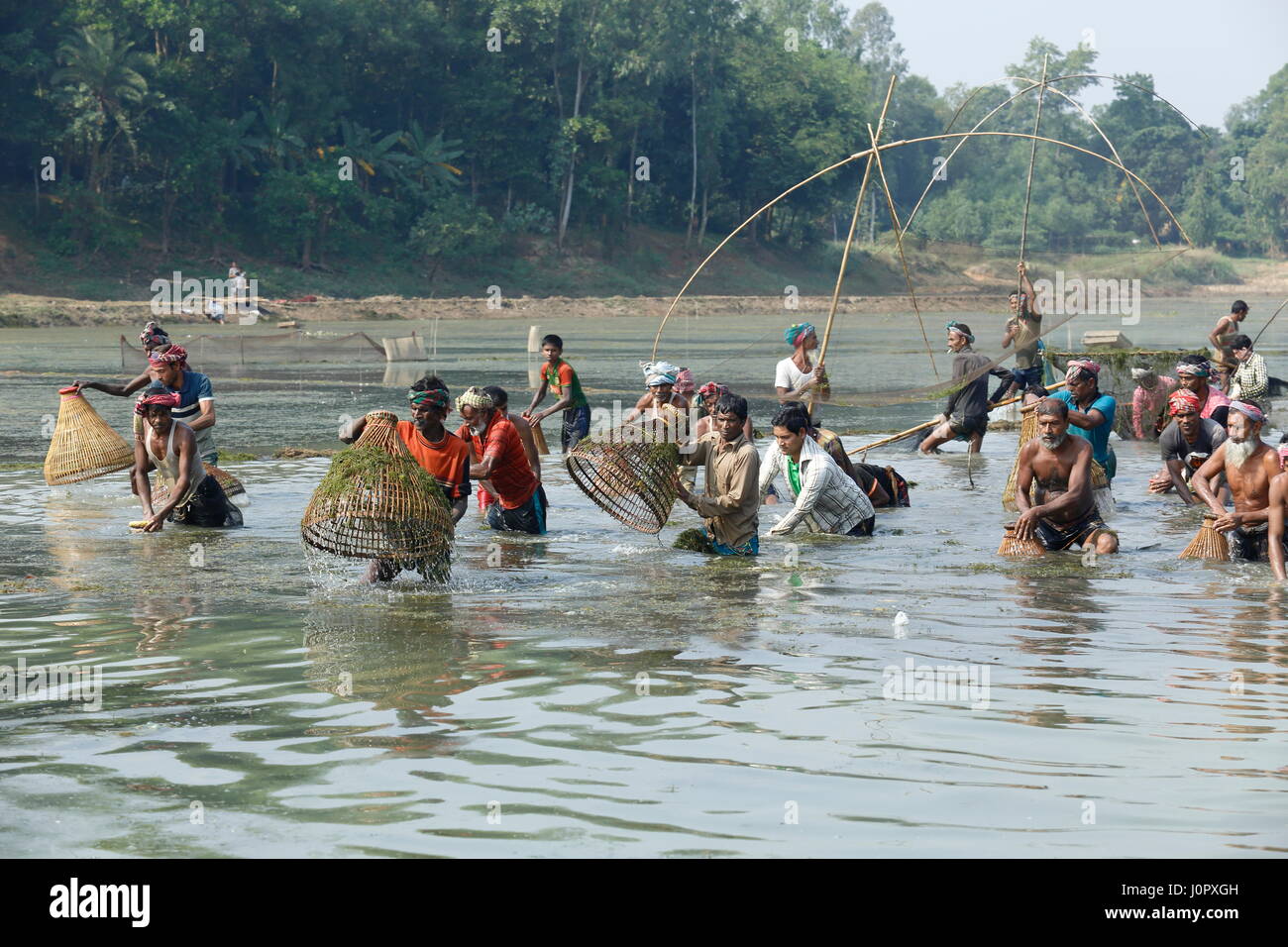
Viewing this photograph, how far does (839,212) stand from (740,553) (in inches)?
2752

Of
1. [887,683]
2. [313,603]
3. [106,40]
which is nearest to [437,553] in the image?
[313,603]

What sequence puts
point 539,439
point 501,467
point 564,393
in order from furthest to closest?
1. point 539,439
2. point 564,393
3. point 501,467

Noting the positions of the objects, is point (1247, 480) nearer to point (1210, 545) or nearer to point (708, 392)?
point (1210, 545)

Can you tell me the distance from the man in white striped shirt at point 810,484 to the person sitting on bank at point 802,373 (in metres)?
1.49

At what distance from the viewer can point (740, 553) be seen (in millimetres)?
9773

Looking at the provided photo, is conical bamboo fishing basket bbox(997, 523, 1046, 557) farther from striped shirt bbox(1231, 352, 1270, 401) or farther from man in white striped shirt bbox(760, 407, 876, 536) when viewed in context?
striped shirt bbox(1231, 352, 1270, 401)

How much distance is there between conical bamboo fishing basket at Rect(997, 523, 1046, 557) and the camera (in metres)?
9.86

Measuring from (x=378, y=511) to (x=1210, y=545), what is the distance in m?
4.93

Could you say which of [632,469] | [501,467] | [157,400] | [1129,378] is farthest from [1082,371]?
[1129,378]

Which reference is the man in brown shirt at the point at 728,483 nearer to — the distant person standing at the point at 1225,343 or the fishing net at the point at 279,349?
the distant person standing at the point at 1225,343

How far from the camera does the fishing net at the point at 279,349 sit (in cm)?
2764

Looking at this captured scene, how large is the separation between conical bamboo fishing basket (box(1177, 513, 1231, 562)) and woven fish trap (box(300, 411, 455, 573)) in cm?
450

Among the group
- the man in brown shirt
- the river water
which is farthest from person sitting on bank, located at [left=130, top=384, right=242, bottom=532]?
the man in brown shirt

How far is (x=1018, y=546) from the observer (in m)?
9.89
